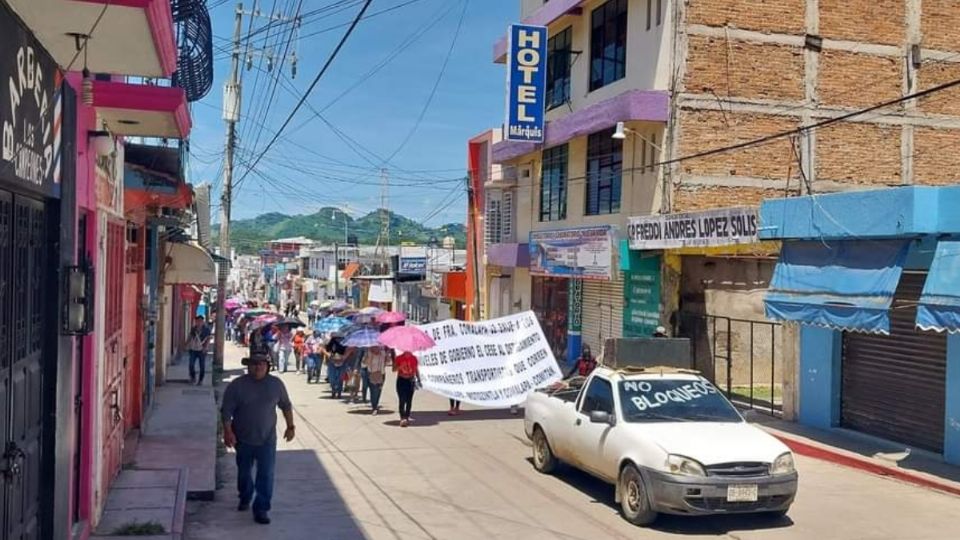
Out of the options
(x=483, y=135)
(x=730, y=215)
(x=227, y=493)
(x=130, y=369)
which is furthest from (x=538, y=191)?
(x=227, y=493)

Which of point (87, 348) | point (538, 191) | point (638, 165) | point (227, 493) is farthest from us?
point (538, 191)

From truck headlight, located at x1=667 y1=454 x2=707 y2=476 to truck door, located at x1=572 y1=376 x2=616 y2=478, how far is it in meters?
1.24

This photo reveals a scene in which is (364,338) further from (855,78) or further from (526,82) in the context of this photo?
(855,78)

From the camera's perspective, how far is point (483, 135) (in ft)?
120

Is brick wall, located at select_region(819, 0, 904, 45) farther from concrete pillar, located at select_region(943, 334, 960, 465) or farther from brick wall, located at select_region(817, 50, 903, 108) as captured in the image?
concrete pillar, located at select_region(943, 334, 960, 465)

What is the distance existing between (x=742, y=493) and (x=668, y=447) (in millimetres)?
852

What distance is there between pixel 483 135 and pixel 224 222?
11469mm

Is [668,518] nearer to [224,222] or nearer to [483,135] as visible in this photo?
[224,222]

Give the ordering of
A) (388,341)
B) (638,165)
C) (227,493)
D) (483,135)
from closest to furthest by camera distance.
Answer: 1. (227,493)
2. (388,341)
3. (638,165)
4. (483,135)

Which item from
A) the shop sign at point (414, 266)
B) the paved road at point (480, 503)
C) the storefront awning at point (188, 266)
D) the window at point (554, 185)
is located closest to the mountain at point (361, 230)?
the shop sign at point (414, 266)

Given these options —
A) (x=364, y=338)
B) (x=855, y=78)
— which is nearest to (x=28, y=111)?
(x=364, y=338)

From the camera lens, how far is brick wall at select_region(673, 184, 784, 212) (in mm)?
22016

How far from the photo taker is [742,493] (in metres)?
8.98

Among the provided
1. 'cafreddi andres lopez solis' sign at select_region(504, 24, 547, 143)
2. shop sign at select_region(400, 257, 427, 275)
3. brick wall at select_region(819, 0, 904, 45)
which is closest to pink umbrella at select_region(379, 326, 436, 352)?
'cafreddi andres lopez solis' sign at select_region(504, 24, 547, 143)
